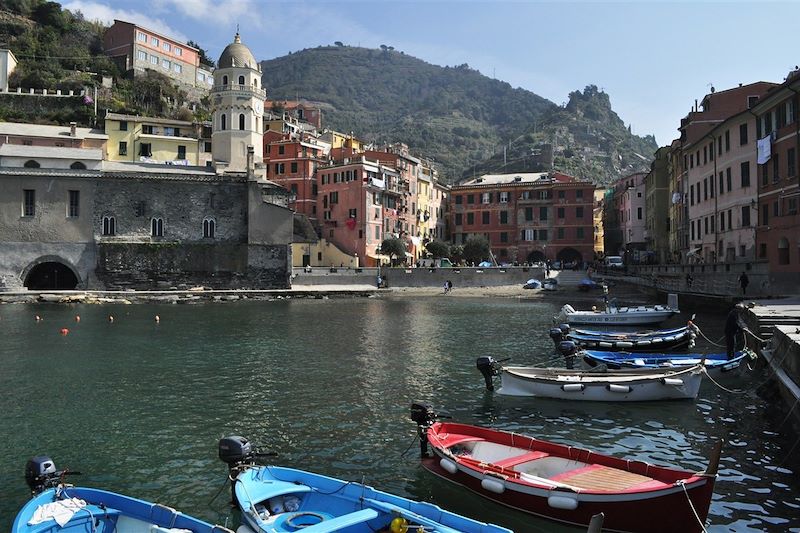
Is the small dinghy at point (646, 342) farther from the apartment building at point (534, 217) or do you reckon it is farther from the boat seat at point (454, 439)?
the apartment building at point (534, 217)

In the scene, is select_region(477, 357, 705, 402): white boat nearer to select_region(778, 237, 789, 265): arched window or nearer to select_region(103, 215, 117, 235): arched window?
select_region(778, 237, 789, 265): arched window

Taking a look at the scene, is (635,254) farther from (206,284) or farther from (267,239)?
(206,284)

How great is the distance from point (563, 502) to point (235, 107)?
6977 centimetres

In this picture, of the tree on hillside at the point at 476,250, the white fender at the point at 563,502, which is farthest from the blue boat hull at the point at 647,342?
the tree on hillside at the point at 476,250

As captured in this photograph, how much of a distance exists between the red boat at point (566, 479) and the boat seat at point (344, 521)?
2.83 meters

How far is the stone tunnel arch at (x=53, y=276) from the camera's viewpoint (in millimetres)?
60312

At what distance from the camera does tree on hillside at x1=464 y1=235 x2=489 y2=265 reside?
83625mm

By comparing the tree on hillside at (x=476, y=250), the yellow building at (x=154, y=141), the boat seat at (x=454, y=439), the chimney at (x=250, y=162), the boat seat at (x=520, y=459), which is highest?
the yellow building at (x=154, y=141)

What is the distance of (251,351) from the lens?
1105 inches

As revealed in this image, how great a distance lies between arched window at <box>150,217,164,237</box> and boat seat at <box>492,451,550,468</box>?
58.6 m

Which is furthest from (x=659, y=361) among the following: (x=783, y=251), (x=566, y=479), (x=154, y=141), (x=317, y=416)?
(x=154, y=141)

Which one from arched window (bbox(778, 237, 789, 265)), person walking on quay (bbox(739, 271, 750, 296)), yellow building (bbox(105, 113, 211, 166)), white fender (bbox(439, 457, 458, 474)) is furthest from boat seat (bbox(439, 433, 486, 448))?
yellow building (bbox(105, 113, 211, 166))

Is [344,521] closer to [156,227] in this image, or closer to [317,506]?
[317,506]

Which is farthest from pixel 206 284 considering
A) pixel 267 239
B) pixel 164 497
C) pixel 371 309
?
pixel 164 497
